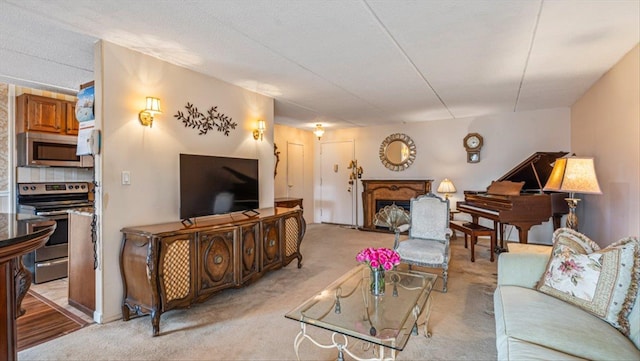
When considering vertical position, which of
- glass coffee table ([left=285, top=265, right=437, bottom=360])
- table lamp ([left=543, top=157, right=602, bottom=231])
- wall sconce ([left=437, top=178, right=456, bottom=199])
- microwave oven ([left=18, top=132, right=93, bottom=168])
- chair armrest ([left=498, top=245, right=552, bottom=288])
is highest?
microwave oven ([left=18, top=132, right=93, bottom=168])

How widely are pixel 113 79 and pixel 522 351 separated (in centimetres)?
337

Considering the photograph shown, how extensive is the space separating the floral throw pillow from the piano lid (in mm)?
2582

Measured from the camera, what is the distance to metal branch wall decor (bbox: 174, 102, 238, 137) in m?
3.19

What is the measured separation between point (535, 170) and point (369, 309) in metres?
3.71

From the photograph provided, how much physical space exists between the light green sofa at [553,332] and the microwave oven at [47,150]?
4.89 metres

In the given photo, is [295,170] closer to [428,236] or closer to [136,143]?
[428,236]

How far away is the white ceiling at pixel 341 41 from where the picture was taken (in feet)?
6.75

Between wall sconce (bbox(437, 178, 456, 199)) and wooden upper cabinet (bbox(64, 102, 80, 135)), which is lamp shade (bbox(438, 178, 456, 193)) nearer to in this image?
wall sconce (bbox(437, 178, 456, 199))

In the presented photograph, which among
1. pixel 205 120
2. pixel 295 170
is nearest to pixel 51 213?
pixel 205 120

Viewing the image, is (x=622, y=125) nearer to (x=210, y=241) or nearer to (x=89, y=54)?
(x=210, y=241)

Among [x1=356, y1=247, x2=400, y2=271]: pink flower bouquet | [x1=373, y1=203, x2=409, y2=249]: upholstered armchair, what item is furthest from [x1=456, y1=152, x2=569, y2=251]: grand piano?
[x1=356, y1=247, x2=400, y2=271]: pink flower bouquet

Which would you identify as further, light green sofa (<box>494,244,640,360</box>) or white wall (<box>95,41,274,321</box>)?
white wall (<box>95,41,274,321</box>)

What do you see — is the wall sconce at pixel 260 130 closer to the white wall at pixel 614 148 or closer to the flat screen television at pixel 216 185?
the flat screen television at pixel 216 185

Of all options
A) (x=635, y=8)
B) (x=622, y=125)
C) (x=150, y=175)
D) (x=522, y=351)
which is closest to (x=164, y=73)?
(x=150, y=175)
